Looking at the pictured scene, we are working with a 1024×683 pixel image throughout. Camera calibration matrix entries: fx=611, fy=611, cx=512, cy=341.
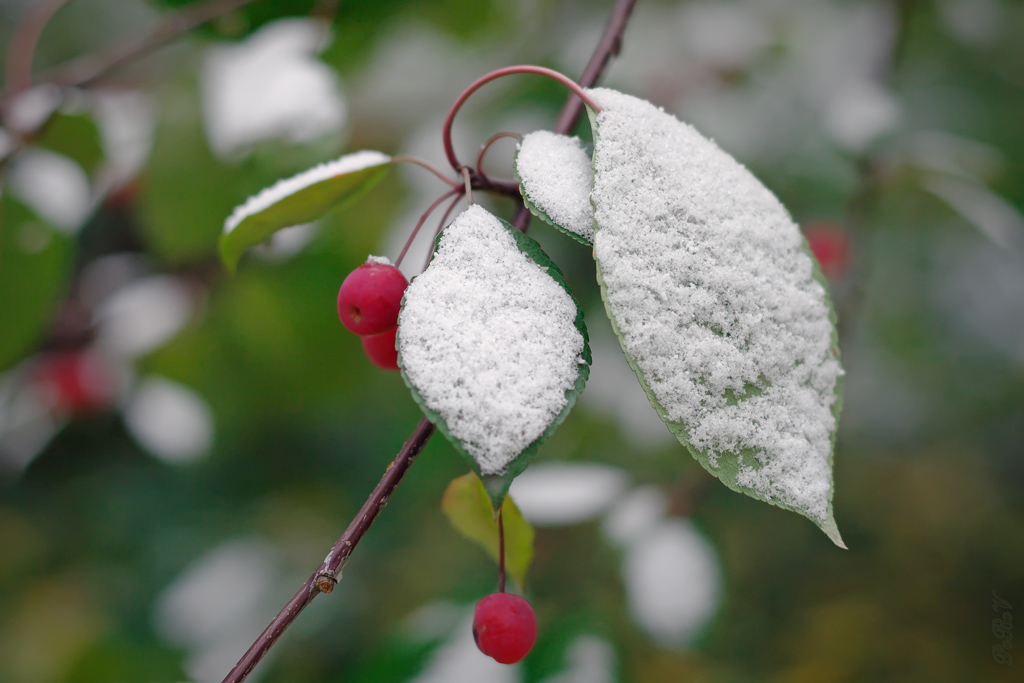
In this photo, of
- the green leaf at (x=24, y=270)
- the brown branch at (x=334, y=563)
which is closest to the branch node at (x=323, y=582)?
the brown branch at (x=334, y=563)

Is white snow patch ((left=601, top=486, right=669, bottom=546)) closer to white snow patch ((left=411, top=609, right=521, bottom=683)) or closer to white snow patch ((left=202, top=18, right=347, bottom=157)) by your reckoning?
white snow patch ((left=411, top=609, right=521, bottom=683))

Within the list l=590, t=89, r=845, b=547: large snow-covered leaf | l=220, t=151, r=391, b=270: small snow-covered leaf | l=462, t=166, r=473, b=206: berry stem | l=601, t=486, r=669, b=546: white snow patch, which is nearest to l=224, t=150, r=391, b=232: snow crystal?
l=220, t=151, r=391, b=270: small snow-covered leaf

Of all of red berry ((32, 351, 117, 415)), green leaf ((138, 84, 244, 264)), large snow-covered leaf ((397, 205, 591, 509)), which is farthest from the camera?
red berry ((32, 351, 117, 415))

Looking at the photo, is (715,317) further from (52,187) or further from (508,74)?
(52,187)

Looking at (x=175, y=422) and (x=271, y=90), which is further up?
(x=271, y=90)

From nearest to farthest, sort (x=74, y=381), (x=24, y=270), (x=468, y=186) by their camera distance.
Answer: (x=468, y=186)
(x=24, y=270)
(x=74, y=381)

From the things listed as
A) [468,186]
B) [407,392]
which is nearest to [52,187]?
[407,392]
